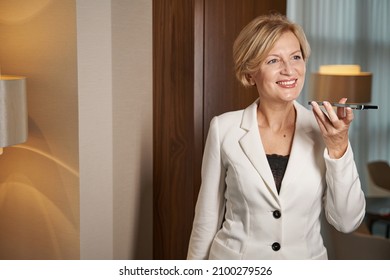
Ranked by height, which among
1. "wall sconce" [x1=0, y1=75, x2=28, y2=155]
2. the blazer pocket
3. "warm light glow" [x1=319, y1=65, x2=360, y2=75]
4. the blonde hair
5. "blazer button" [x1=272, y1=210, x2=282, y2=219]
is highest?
the blonde hair

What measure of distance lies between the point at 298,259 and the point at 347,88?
4.87ft

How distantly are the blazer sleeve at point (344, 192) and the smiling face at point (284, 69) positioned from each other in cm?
24

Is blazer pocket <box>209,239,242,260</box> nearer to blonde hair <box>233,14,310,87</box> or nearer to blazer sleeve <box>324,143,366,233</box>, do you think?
blazer sleeve <box>324,143,366,233</box>

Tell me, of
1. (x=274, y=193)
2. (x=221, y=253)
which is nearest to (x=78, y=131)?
(x=221, y=253)

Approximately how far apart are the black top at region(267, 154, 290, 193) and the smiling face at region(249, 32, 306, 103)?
196mm

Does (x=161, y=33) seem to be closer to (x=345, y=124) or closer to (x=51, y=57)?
(x=51, y=57)

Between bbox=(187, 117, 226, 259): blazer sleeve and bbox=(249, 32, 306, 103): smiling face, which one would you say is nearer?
bbox=(249, 32, 306, 103): smiling face

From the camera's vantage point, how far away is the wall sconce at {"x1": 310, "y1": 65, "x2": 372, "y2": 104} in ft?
11.4

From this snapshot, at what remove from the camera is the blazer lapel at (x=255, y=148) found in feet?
7.35

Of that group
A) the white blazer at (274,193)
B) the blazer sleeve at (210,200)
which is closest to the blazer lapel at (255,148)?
the white blazer at (274,193)

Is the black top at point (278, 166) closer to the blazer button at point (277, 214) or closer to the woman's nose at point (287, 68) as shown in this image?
the blazer button at point (277, 214)

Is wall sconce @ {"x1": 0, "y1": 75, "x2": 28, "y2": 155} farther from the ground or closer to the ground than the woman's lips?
closer to the ground

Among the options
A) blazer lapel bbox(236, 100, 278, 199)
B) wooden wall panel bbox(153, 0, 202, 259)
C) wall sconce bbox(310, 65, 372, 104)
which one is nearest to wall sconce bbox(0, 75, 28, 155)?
wooden wall panel bbox(153, 0, 202, 259)

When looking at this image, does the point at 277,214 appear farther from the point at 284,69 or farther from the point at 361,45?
the point at 361,45
